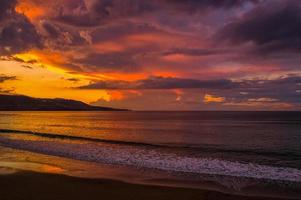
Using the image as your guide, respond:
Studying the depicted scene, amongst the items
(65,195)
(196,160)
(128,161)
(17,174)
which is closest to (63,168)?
(17,174)

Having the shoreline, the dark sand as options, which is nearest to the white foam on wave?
the shoreline

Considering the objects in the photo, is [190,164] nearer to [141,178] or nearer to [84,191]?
[141,178]

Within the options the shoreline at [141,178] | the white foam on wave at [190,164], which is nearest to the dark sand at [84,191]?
the shoreline at [141,178]

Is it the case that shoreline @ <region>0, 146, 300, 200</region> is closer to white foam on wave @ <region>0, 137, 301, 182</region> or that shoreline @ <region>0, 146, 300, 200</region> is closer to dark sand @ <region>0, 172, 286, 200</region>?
dark sand @ <region>0, 172, 286, 200</region>

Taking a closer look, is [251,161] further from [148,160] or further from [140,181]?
[140,181]

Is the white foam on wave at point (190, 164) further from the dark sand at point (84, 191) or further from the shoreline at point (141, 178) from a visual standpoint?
the dark sand at point (84, 191)

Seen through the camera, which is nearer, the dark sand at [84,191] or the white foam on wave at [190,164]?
the dark sand at [84,191]

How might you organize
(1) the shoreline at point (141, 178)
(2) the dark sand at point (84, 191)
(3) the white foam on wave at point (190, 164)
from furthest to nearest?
(3) the white foam on wave at point (190, 164)
(1) the shoreline at point (141, 178)
(2) the dark sand at point (84, 191)

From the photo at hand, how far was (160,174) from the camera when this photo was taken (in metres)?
21.7

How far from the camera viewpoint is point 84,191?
16297 mm

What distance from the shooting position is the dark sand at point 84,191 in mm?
15391

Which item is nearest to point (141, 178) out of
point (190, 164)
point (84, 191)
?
point (84, 191)

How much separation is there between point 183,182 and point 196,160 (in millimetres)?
8762

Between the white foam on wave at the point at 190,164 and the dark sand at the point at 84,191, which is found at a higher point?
the white foam on wave at the point at 190,164
